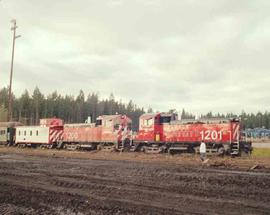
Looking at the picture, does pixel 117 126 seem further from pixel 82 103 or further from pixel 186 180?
pixel 82 103

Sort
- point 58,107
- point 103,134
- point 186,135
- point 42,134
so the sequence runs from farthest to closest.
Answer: point 58,107, point 42,134, point 103,134, point 186,135

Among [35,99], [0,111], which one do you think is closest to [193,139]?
[0,111]

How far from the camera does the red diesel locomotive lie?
2975 cm

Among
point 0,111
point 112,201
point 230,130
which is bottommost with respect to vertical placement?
point 112,201

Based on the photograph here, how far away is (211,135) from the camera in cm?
3084

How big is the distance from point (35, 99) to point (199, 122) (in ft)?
345

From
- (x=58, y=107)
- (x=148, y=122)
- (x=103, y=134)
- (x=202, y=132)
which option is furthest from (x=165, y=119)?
(x=58, y=107)

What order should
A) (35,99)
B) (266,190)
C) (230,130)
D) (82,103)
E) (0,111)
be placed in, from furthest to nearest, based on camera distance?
(82,103) < (35,99) < (0,111) < (230,130) < (266,190)

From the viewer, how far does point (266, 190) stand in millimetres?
11859

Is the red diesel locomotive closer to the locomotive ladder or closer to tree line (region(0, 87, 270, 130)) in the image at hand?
the locomotive ladder

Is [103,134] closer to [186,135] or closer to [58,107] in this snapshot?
[186,135]

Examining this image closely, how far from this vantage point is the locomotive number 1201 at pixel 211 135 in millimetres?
30391

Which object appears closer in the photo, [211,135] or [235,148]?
[235,148]

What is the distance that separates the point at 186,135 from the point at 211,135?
2292mm
